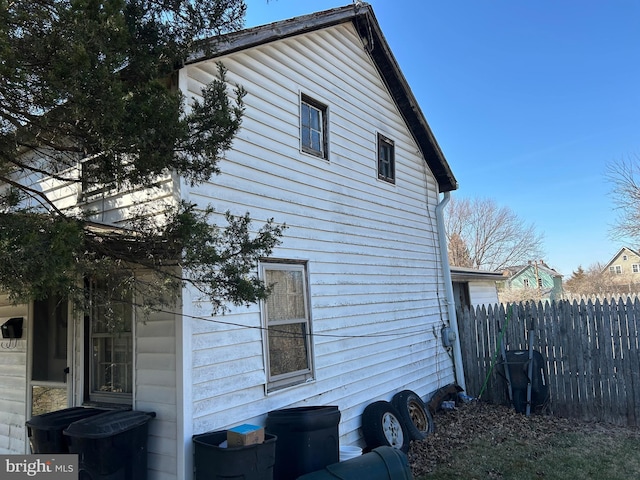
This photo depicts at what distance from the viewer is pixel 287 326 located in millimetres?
5328

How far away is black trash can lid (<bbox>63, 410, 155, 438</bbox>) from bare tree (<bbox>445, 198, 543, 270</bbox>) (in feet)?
101

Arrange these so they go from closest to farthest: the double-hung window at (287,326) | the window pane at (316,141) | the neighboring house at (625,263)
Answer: the double-hung window at (287,326), the window pane at (316,141), the neighboring house at (625,263)

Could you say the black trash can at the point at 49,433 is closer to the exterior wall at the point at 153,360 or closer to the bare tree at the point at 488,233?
the exterior wall at the point at 153,360

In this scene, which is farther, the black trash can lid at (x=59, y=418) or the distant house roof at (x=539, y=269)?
the distant house roof at (x=539, y=269)

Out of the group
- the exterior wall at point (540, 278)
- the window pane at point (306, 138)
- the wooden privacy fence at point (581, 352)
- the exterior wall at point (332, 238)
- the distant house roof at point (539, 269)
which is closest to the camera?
the exterior wall at point (332, 238)

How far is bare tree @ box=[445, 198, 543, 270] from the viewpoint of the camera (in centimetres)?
3328

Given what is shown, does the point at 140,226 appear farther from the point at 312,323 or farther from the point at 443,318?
the point at 443,318

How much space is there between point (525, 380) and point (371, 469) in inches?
212

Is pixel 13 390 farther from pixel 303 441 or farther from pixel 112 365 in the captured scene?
pixel 303 441

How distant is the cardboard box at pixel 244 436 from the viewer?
3520mm

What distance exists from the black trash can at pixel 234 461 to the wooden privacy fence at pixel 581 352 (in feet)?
21.1

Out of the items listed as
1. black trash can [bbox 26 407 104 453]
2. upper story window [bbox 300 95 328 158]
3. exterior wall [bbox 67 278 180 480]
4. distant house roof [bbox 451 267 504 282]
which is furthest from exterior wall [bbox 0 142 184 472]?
distant house roof [bbox 451 267 504 282]

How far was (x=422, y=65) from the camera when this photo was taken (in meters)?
15.8

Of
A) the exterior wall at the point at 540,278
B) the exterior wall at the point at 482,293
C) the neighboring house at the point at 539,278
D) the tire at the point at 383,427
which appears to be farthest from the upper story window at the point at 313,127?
the exterior wall at the point at 540,278
